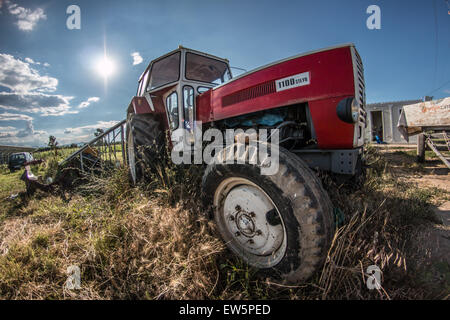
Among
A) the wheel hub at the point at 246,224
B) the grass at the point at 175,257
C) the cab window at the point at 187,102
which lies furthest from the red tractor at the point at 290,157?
the cab window at the point at 187,102

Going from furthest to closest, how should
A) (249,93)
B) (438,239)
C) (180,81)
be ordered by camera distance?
(180,81) → (249,93) → (438,239)

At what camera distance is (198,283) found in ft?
4.36

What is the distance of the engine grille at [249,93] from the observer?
6.49 ft

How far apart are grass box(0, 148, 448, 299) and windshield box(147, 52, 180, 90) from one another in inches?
76.1

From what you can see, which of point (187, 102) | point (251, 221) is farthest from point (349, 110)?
point (187, 102)

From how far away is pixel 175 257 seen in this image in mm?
1561

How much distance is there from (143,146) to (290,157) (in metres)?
2.55

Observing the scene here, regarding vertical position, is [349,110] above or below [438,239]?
above

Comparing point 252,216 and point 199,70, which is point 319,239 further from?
point 199,70

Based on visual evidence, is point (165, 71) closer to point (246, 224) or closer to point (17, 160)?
point (246, 224)

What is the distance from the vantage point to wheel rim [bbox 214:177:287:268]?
4.75 ft

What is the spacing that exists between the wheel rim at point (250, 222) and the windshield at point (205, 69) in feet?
7.56

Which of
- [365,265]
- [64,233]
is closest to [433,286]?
[365,265]

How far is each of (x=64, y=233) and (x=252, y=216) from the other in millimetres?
2116
